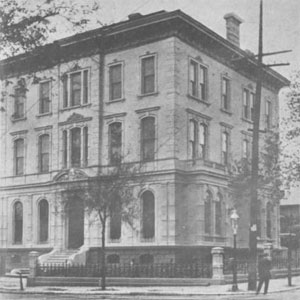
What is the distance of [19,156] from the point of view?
34125 millimetres

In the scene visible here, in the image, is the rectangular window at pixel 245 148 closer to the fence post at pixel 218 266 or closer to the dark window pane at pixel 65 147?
the dark window pane at pixel 65 147

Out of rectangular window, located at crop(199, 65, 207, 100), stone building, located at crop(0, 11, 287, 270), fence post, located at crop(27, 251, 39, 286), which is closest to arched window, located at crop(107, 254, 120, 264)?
stone building, located at crop(0, 11, 287, 270)

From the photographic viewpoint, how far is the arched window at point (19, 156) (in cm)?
3400

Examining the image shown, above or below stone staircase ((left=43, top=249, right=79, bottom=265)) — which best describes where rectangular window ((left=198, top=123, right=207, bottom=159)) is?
above

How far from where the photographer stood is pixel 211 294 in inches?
748

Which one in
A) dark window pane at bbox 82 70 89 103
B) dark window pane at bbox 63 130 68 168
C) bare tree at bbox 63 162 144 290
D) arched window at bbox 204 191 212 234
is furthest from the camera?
dark window pane at bbox 63 130 68 168

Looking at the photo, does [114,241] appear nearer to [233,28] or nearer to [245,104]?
[245,104]

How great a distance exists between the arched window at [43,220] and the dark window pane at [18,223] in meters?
1.31

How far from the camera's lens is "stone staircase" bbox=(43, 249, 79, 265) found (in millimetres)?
29625

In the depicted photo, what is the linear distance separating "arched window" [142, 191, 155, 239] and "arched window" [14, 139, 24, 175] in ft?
25.8

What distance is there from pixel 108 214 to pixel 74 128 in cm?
887

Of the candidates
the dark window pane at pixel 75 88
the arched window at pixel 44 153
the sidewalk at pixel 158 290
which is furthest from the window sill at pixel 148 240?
Answer: the dark window pane at pixel 75 88

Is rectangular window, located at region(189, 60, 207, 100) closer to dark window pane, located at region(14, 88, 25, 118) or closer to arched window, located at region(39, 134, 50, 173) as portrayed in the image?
arched window, located at region(39, 134, 50, 173)

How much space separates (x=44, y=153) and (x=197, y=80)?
866 cm
